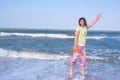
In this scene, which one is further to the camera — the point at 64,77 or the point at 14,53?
the point at 14,53

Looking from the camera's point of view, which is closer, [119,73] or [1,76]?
[1,76]

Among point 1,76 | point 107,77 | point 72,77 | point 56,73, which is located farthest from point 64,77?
point 1,76

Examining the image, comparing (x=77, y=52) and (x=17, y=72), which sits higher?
(x=77, y=52)

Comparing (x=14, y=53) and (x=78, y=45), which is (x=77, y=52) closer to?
(x=78, y=45)

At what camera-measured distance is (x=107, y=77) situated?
8.43m

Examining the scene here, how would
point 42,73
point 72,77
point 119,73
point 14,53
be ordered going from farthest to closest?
point 14,53, point 119,73, point 42,73, point 72,77

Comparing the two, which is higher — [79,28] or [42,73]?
[79,28]

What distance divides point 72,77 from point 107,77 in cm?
121

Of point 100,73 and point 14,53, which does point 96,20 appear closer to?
point 100,73

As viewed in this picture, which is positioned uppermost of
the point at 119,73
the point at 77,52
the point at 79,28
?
the point at 79,28

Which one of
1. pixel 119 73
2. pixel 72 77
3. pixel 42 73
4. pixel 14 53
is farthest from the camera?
pixel 14 53

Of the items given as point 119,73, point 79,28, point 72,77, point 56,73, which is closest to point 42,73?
point 56,73

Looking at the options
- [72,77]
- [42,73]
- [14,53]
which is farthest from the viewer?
[14,53]

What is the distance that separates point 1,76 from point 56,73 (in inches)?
72.1
